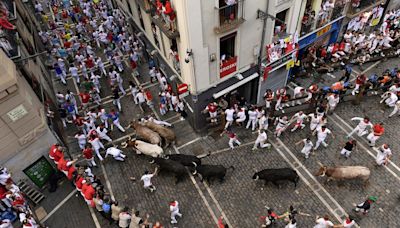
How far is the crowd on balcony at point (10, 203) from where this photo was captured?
1434 centimetres

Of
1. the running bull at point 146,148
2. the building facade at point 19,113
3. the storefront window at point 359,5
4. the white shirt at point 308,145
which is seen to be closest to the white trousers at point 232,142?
the white shirt at point 308,145

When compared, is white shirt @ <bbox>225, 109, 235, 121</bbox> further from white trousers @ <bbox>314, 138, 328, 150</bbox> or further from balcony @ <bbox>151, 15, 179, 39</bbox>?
balcony @ <bbox>151, 15, 179, 39</bbox>

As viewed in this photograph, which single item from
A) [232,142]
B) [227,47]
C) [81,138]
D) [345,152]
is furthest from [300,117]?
[81,138]

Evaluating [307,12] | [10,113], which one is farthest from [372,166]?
[10,113]

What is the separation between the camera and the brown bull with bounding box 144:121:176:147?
1833cm

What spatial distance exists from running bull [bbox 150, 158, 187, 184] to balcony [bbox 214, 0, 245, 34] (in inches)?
295

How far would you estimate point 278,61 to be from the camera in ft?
63.5

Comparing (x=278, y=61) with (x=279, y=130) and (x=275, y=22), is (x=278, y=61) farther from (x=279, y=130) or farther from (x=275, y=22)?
(x=279, y=130)

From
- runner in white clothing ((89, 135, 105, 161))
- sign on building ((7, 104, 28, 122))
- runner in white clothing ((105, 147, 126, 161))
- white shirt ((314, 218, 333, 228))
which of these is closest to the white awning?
runner in white clothing ((105, 147, 126, 161))

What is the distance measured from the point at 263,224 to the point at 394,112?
11865 millimetres

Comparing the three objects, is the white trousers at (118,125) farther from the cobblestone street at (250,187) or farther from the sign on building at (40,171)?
the sign on building at (40,171)

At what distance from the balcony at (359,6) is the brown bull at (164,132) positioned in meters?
16.8

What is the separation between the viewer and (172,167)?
15945mm

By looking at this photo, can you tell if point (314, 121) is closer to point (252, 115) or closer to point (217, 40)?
point (252, 115)
